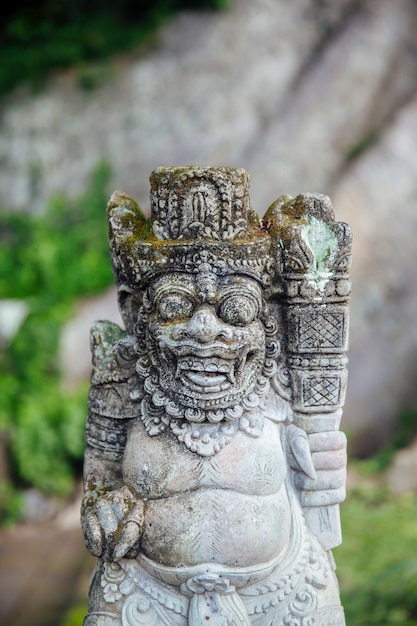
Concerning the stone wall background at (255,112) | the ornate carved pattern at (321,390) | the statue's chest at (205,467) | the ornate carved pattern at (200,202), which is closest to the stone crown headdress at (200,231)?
the ornate carved pattern at (200,202)

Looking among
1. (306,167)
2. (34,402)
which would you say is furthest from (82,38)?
(34,402)

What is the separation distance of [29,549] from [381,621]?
330cm

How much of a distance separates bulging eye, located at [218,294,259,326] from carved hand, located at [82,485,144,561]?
79cm

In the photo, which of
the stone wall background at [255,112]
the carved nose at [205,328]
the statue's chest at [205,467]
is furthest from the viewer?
the stone wall background at [255,112]

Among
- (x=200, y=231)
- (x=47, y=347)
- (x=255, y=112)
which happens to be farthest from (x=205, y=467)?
(x=255, y=112)

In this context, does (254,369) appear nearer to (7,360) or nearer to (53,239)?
(7,360)

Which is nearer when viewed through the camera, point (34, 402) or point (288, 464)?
point (288, 464)

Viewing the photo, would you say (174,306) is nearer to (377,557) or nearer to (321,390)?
(321,390)

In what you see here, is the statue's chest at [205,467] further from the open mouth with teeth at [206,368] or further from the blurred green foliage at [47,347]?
the blurred green foliage at [47,347]

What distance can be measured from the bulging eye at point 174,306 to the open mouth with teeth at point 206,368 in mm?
113

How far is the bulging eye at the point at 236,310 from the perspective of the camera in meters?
2.91

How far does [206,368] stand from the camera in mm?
2871

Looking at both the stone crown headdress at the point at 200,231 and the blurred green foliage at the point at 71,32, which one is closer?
the stone crown headdress at the point at 200,231

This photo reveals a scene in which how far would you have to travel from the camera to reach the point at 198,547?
2.95 meters
